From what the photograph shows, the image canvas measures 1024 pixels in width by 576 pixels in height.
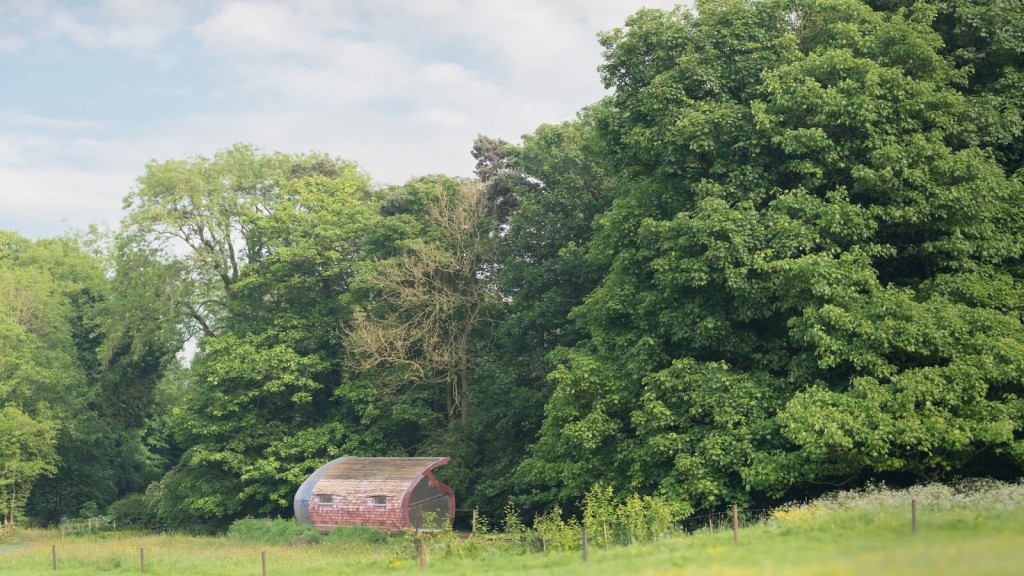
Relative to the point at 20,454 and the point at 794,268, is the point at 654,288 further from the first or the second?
the point at 20,454

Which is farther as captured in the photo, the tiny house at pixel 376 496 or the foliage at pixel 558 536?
the tiny house at pixel 376 496

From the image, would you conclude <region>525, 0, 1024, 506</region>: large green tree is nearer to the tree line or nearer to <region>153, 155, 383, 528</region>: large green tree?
the tree line

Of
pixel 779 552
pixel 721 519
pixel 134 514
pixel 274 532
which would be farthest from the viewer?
pixel 134 514

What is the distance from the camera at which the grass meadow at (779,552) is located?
15.8m

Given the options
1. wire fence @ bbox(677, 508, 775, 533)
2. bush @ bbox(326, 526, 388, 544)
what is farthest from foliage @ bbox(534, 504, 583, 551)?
bush @ bbox(326, 526, 388, 544)

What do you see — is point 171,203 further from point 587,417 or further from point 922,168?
point 922,168

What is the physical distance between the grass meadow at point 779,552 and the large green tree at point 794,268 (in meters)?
2.00

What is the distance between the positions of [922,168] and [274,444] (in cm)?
3357

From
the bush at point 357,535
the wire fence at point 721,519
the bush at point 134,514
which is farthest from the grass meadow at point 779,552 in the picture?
the bush at point 134,514

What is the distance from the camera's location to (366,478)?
126ft

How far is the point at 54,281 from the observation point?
62375 millimetres

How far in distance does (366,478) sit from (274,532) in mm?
4977

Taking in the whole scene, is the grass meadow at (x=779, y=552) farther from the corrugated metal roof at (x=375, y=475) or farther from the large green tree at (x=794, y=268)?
the corrugated metal roof at (x=375, y=475)

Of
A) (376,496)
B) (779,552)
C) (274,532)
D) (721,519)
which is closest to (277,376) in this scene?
(274,532)
